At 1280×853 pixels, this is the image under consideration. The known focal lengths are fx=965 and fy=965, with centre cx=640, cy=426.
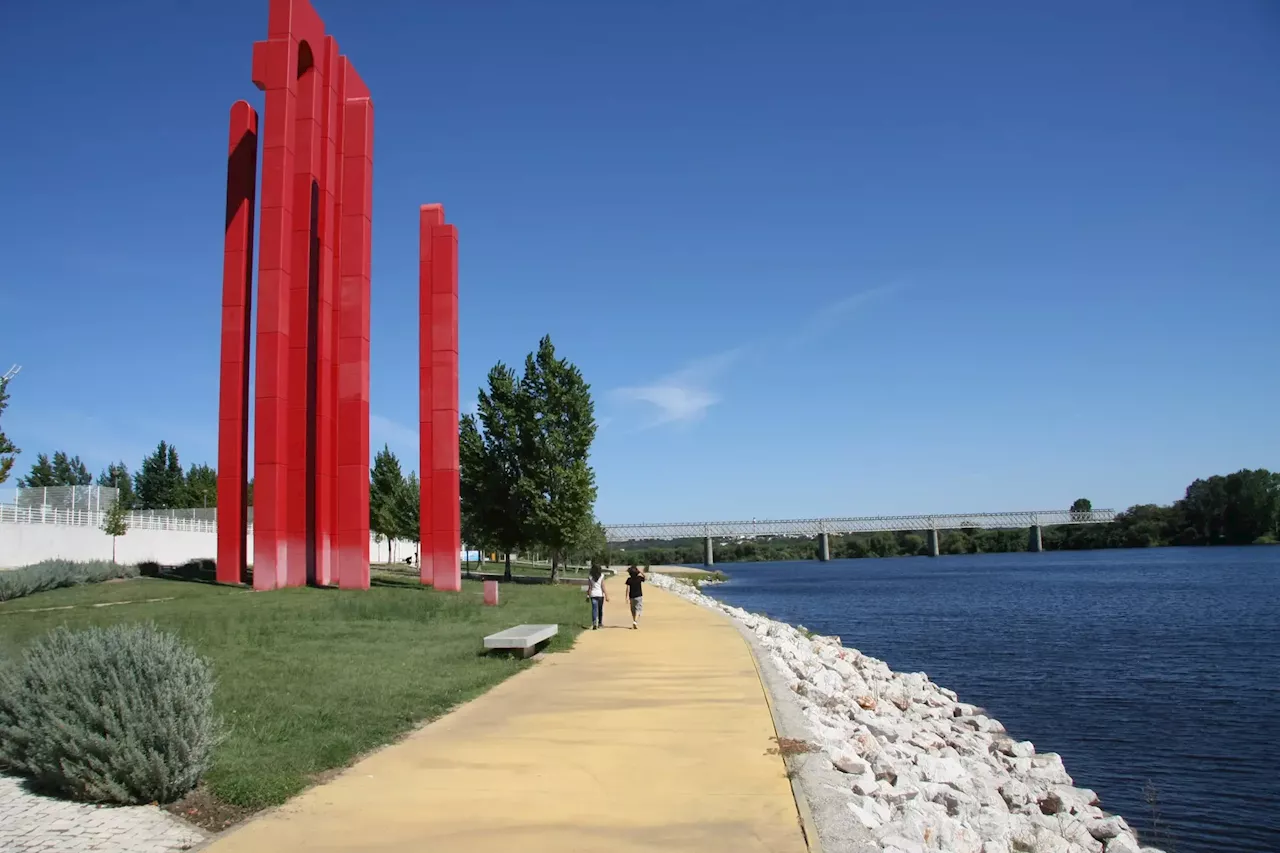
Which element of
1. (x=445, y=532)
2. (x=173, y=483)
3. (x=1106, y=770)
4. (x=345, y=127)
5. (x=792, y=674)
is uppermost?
(x=345, y=127)

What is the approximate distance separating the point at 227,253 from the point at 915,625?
2837 cm

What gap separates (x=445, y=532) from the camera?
34.6 meters

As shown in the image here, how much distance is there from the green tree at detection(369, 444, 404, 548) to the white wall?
1391cm

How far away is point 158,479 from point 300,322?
7742 centimetres

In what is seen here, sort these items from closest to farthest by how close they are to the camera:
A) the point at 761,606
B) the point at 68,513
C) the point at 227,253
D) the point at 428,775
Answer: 1. the point at 428,775
2. the point at 227,253
3. the point at 68,513
4. the point at 761,606

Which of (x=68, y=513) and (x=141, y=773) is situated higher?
(x=68, y=513)

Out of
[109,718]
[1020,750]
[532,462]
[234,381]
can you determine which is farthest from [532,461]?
[109,718]

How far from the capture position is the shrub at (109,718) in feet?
23.7

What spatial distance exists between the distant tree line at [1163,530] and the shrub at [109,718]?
12401cm

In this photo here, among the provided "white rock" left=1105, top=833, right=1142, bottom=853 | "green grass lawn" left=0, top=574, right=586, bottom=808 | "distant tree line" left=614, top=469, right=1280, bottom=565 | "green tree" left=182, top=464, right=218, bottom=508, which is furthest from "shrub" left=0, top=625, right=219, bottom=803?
"distant tree line" left=614, top=469, right=1280, bottom=565

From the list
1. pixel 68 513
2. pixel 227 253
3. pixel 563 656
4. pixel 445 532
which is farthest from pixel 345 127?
pixel 563 656

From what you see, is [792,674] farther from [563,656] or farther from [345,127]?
[345,127]

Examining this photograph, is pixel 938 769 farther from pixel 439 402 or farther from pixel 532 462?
pixel 532 462

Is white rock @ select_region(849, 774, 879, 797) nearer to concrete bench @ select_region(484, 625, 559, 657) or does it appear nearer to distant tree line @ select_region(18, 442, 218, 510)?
concrete bench @ select_region(484, 625, 559, 657)
